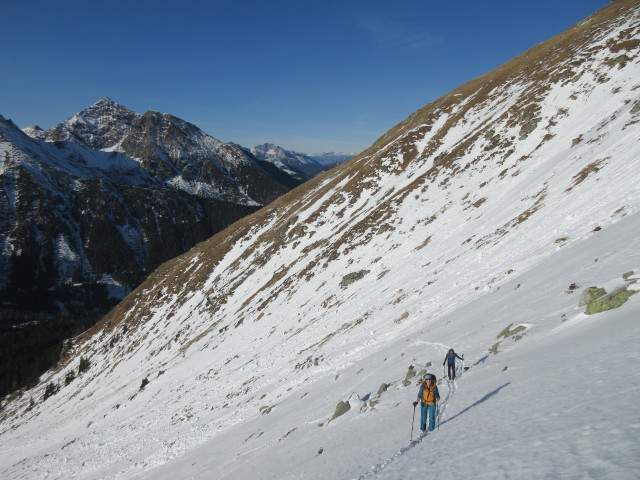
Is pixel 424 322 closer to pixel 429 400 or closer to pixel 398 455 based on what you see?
pixel 429 400

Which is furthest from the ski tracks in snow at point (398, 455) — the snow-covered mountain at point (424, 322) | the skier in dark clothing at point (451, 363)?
the skier in dark clothing at point (451, 363)

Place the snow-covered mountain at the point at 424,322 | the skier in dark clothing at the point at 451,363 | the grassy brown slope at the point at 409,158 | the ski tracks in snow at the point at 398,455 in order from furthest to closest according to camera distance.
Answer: the grassy brown slope at the point at 409,158
the skier in dark clothing at the point at 451,363
the ski tracks in snow at the point at 398,455
the snow-covered mountain at the point at 424,322

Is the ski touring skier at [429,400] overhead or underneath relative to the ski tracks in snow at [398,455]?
overhead

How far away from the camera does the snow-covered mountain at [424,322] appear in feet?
30.0

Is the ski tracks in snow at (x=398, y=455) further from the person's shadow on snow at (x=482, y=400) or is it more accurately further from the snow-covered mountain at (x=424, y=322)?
the person's shadow on snow at (x=482, y=400)

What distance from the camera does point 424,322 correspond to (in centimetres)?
2383

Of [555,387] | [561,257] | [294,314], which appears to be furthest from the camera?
[294,314]

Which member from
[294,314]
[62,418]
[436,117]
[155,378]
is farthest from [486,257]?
[62,418]

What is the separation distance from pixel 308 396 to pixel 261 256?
2013 inches

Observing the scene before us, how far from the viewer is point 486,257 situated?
2805 centimetres

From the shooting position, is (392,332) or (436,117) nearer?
(392,332)

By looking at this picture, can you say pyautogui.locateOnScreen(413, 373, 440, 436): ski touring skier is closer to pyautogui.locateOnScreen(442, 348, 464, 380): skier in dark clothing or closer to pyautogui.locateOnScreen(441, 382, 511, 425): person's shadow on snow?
pyautogui.locateOnScreen(441, 382, 511, 425): person's shadow on snow

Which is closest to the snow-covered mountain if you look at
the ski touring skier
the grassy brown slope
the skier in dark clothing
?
the skier in dark clothing

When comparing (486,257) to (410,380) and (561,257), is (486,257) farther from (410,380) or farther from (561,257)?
(410,380)
